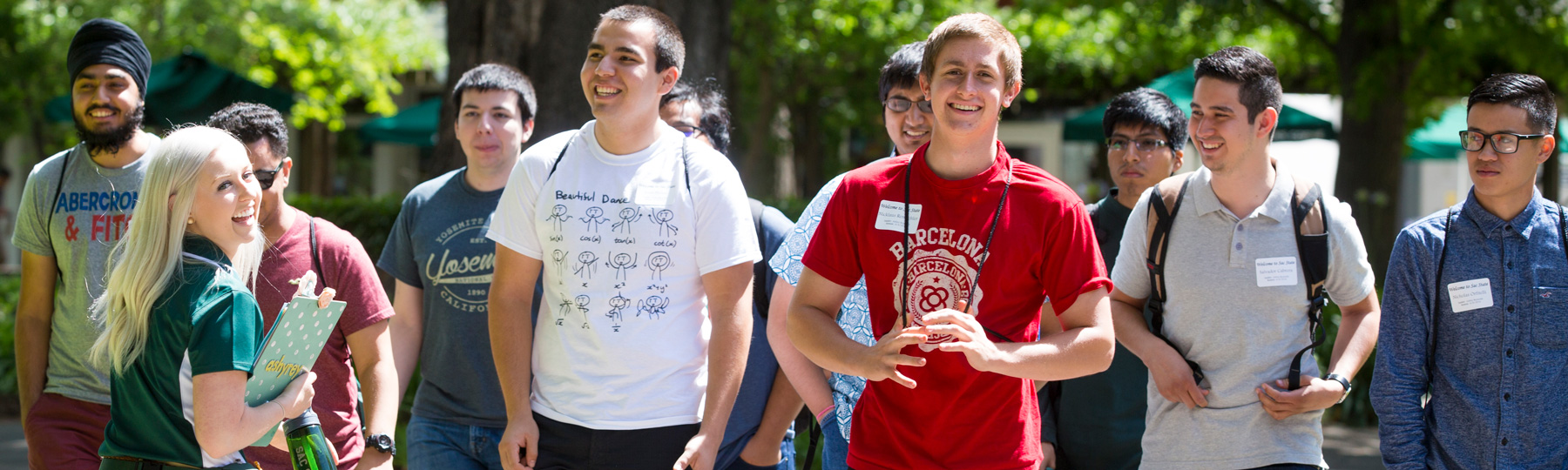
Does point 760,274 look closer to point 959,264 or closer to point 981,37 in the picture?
point 959,264

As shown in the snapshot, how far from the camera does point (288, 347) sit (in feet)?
7.68

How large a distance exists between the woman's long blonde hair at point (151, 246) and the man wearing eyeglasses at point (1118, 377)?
94.2 inches

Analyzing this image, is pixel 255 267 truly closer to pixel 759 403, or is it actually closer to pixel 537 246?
pixel 537 246

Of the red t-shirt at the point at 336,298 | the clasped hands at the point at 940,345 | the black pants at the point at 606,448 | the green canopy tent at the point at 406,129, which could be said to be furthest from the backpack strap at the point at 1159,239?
the green canopy tent at the point at 406,129

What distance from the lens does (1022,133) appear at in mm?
19578

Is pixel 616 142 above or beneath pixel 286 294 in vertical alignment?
above

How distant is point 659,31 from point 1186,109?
620 cm

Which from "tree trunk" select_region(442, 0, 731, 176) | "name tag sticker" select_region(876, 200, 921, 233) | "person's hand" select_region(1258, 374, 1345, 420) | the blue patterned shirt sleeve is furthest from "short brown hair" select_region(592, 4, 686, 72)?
"tree trunk" select_region(442, 0, 731, 176)

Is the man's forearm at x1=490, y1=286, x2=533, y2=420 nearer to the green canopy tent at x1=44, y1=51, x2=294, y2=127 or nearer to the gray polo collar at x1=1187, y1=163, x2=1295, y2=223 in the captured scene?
the gray polo collar at x1=1187, y1=163, x2=1295, y2=223

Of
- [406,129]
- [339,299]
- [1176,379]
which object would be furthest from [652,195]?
[406,129]

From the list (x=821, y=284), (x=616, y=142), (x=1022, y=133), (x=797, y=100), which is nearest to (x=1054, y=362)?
(x=821, y=284)

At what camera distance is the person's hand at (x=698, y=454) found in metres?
2.74

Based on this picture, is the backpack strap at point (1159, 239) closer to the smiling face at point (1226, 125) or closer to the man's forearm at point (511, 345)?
the smiling face at point (1226, 125)

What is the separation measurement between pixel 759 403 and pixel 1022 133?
666 inches
